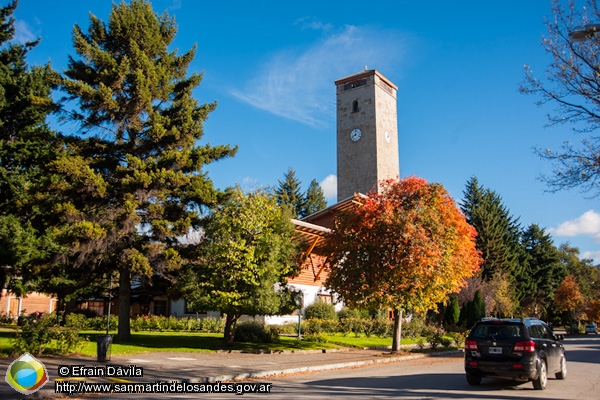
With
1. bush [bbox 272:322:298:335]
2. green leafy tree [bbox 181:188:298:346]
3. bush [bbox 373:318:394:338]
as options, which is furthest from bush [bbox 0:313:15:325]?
bush [bbox 373:318:394:338]

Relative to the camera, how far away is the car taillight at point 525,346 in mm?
11453

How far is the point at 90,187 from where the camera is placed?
20.5 m

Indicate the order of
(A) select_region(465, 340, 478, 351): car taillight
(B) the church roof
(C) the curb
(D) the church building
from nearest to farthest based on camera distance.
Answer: (A) select_region(465, 340, 478, 351): car taillight, (C) the curb, (B) the church roof, (D) the church building

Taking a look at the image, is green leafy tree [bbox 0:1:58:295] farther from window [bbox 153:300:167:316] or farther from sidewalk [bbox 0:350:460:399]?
window [bbox 153:300:167:316]

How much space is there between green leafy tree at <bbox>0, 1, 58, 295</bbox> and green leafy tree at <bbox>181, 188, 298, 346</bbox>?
963 centimetres

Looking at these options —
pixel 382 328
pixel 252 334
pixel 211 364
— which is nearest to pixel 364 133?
pixel 382 328

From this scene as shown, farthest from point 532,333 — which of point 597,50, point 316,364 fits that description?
point 316,364

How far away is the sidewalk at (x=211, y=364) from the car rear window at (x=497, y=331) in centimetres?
627

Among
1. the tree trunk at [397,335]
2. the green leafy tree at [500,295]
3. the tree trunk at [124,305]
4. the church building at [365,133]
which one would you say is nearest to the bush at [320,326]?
the tree trunk at [397,335]

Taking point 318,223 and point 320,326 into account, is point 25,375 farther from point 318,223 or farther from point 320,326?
point 318,223

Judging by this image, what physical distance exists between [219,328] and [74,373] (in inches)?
777

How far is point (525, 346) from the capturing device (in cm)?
1148

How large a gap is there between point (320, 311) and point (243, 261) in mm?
16393

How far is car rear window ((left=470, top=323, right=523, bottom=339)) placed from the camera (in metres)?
11.8
